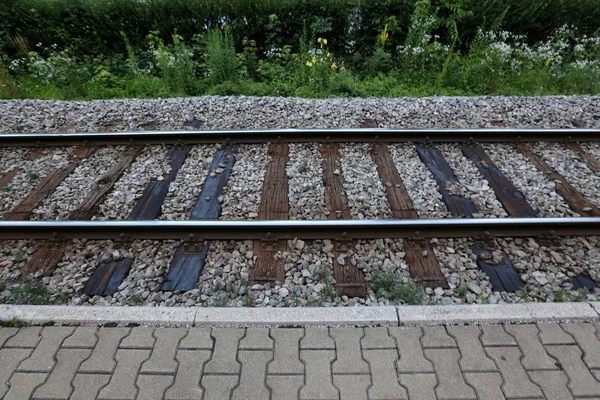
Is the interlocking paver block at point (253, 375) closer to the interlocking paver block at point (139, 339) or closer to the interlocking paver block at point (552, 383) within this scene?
the interlocking paver block at point (139, 339)

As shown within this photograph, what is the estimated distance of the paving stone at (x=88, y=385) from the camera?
244 centimetres

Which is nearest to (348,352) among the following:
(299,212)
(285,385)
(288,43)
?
(285,385)

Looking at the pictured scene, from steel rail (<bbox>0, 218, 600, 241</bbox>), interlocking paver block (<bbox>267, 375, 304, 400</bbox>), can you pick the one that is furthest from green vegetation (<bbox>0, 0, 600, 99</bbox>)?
interlocking paver block (<bbox>267, 375, 304, 400</bbox>)

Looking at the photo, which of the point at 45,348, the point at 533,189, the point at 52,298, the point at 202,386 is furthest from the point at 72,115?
the point at 533,189

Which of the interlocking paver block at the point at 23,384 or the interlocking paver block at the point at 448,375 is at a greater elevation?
the interlocking paver block at the point at 448,375

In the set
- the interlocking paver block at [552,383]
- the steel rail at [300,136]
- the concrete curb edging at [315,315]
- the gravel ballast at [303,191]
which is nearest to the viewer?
the interlocking paver block at [552,383]

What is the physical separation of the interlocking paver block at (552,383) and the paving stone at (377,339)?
0.94 m

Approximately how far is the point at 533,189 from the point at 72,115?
6.66 m

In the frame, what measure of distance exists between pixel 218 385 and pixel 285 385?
17.6 inches

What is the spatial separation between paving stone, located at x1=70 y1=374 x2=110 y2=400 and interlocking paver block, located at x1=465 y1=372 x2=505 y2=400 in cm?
245

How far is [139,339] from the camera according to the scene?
9.11ft

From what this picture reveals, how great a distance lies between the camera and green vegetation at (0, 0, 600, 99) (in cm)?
776

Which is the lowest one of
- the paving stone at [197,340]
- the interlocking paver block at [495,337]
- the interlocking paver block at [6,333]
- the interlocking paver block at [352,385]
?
the interlocking paver block at [352,385]

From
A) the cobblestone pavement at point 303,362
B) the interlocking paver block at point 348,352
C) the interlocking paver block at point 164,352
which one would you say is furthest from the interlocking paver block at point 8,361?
the interlocking paver block at point 348,352
